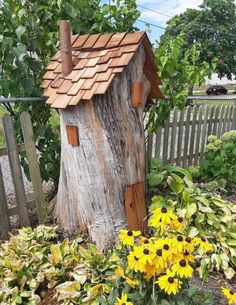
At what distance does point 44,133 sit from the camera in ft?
12.0

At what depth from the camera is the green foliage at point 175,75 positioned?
3.94m

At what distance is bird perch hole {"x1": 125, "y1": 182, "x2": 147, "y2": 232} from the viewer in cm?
312

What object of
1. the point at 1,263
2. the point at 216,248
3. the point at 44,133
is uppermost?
the point at 44,133

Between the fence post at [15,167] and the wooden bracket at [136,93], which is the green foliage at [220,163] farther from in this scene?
the fence post at [15,167]

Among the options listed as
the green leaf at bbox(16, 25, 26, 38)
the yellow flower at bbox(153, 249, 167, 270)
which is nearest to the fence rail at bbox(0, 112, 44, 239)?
the green leaf at bbox(16, 25, 26, 38)

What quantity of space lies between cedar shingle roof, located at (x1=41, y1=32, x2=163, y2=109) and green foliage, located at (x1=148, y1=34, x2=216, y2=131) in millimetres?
751

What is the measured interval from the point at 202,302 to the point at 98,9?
3120 millimetres

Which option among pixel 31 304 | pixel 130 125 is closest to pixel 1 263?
pixel 31 304

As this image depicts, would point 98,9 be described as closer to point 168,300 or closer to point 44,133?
point 44,133

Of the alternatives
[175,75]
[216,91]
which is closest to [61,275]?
[175,75]

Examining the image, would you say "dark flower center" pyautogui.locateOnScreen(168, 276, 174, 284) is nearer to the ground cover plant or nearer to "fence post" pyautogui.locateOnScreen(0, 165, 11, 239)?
the ground cover plant

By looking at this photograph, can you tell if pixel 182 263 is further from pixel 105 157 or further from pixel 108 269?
pixel 105 157

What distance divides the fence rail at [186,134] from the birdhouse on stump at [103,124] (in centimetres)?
181

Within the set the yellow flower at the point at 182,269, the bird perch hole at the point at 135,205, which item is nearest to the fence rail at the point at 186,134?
the bird perch hole at the point at 135,205
